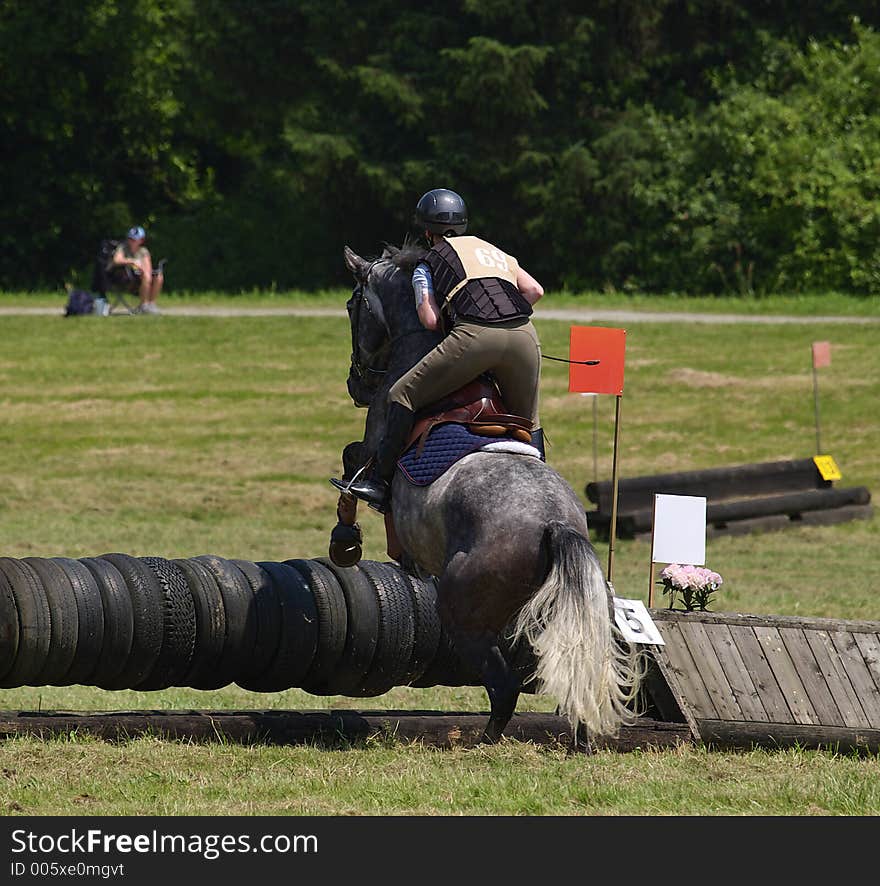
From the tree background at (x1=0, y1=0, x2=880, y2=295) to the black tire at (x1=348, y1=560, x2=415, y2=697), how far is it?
25.1 metres

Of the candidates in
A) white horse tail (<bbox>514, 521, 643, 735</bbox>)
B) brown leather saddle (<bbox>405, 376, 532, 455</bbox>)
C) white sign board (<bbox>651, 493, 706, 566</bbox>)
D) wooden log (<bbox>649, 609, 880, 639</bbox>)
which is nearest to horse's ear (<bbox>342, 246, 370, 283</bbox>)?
brown leather saddle (<bbox>405, 376, 532, 455</bbox>)

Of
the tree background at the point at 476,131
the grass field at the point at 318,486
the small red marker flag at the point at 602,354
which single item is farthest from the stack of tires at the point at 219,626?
the tree background at the point at 476,131

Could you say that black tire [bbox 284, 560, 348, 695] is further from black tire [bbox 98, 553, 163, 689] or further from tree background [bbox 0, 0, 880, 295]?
tree background [bbox 0, 0, 880, 295]

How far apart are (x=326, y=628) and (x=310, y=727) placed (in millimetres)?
557

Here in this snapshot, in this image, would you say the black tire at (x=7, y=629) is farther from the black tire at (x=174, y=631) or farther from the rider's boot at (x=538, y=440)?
the rider's boot at (x=538, y=440)

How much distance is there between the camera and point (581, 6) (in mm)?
37250

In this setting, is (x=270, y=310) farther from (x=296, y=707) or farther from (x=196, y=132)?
(x=296, y=707)

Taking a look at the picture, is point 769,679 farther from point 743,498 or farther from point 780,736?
point 743,498

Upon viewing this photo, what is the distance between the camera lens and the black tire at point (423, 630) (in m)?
8.12

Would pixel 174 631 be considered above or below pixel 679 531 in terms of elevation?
below

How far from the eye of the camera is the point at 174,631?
7.64 meters

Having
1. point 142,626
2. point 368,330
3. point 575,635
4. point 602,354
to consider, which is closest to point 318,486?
point 602,354

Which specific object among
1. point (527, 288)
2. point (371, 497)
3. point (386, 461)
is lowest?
point (371, 497)

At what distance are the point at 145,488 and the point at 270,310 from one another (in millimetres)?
11174
